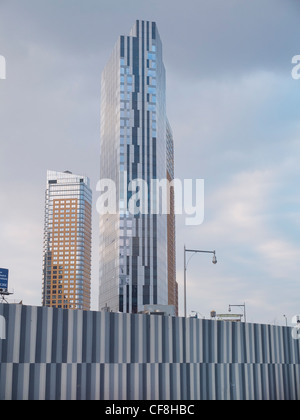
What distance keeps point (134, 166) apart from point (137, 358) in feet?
462

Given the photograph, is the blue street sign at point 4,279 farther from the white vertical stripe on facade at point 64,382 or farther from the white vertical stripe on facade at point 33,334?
the white vertical stripe on facade at point 33,334

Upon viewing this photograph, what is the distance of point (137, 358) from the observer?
72.2ft

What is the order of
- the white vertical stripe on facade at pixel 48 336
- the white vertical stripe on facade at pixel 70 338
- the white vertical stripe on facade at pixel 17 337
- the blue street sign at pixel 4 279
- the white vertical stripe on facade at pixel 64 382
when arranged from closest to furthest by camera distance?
1. the white vertical stripe on facade at pixel 17 337
2. the white vertical stripe on facade at pixel 48 336
3. the white vertical stripe on facade at pixel 64 382
4. the white vertical stripe on facade at pixel 70 338
5. the blue street sign at pixel 4 279

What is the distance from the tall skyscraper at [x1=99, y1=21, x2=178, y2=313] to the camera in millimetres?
151500

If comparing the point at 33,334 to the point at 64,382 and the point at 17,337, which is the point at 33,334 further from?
the point at 64,382

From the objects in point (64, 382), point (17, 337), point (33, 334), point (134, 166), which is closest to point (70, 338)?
point (33, 334)

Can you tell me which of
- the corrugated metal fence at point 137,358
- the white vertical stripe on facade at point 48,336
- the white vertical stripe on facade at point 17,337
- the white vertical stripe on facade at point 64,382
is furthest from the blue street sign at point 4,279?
the white vertical stripe on facade at point 17,337

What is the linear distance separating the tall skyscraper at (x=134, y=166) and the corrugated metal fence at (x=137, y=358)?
122635mm

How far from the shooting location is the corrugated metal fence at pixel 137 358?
1942cm

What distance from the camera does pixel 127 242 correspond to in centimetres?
15425

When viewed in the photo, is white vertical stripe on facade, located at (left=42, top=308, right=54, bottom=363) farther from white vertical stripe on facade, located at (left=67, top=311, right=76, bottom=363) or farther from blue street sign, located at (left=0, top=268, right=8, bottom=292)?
blue street sign, located at (left=0, top=268, right=8, bottom=292)

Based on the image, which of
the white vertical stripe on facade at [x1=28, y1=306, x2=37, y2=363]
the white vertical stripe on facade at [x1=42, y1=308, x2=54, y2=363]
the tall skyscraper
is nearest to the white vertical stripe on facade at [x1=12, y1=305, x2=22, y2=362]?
the white vertical stripe on facade at [x1=28, y1=306, x2=37, y2=363]

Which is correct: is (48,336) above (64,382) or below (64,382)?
above
